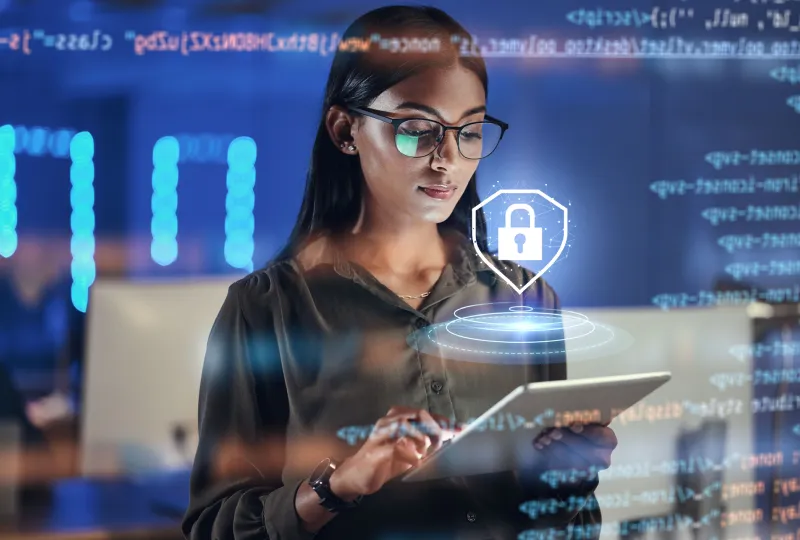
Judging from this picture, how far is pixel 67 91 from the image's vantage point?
976 mm

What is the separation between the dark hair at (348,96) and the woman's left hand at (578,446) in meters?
0.37

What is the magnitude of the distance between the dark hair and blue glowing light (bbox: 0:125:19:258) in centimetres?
31

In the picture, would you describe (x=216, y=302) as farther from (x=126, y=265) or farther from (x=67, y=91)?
(x=67, y=91)

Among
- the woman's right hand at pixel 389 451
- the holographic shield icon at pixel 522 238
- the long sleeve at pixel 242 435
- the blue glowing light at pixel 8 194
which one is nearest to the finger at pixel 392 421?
the woman's right hand at pixel 389 451

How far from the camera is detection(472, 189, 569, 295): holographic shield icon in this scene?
3.56ft

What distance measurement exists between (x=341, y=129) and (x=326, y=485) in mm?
430

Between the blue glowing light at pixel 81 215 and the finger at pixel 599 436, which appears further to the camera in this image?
the finger at pixel 599 436

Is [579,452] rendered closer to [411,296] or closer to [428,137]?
[411,296]

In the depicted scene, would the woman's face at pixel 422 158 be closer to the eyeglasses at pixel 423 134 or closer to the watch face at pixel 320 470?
the eyeglasses at pixel 423 134

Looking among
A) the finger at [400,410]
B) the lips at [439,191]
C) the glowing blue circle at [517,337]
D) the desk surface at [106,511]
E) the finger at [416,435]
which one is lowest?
the desk surface at [106,511]

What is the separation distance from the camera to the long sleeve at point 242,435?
3.26ft

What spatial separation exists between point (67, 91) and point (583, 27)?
2.15 feet

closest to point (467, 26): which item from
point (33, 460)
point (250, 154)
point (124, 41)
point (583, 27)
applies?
point (583, 27)

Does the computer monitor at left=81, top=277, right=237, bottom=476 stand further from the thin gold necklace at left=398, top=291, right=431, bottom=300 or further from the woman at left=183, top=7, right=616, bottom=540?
the thin gold necklace at left=398, top=291, right=431, bottom=300
